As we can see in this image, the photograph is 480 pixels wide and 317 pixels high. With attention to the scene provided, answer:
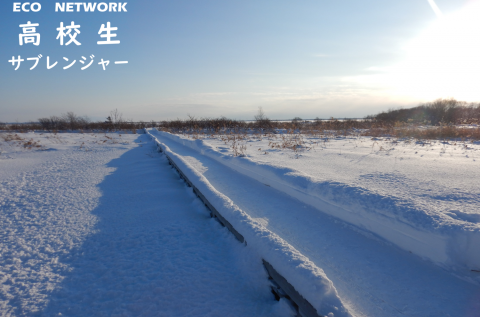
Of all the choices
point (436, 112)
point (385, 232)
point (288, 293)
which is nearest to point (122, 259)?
point (288, 293)

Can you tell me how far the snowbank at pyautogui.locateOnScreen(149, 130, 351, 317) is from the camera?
1312 millimetres

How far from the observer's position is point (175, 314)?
155 centimetres

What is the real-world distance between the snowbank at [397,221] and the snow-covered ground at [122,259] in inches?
48.4

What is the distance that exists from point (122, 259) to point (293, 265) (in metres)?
1.53

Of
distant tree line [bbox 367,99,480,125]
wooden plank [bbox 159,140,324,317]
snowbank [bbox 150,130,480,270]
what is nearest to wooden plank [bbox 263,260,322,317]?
wooden plank [bbox 159,140,324,317]

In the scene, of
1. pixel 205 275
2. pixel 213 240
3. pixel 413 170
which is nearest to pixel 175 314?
pixel 205 275

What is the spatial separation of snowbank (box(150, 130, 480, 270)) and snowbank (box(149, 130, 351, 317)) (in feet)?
3.38

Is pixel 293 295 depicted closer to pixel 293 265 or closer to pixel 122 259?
pixel 293 265

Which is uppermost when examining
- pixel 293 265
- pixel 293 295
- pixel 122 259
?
pixel 293 265

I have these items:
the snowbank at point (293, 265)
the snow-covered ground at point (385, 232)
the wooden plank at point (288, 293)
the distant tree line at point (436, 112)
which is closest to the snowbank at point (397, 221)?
the snow-covered ground at point (385, 232)

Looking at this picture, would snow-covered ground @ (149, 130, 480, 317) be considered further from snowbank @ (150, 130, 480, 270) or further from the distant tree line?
the distant tree line

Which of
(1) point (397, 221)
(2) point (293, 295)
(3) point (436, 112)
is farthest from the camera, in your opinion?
(3) point (436, 112)

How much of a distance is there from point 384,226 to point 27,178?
6.40 metres

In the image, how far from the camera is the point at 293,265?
5.11 feet
